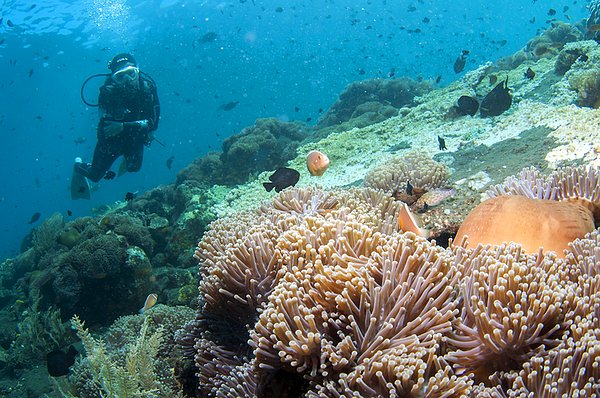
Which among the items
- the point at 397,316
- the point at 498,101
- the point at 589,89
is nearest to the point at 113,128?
the point at 498,101

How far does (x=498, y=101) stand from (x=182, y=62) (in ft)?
301

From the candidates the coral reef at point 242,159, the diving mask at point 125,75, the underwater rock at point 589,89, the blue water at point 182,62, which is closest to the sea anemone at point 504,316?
the underwater rock at point 589,89

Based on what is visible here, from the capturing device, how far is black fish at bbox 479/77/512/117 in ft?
23.2

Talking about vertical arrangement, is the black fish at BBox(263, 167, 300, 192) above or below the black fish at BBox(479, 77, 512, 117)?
above

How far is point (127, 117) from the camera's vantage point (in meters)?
11.7

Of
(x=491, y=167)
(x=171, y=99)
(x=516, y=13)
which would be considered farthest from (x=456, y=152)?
(x=516, y=13)

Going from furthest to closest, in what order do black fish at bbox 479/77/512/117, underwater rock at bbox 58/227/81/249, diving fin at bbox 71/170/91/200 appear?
diving fin at bbox 71/170/91/200
underwater rock at bbox 58/227/81/249
black fish at bbox 479/77/512/117

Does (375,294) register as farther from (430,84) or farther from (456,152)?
(430,84)

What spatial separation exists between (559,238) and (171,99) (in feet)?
386

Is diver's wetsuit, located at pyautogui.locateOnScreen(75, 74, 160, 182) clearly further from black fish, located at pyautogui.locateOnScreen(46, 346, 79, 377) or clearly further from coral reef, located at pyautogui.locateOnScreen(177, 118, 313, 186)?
black fish, located at pyautogui.locateOnScreen(46, 346, 79, 377)

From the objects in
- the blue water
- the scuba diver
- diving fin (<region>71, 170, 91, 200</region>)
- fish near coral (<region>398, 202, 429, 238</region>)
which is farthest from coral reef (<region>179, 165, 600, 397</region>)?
the blue water

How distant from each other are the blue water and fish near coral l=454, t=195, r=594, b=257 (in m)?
13.7

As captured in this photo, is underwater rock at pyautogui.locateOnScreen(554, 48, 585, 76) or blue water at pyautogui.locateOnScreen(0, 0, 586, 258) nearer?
underwater rock at pyautogui.locateOnScreen(554, 48, 585, 76)

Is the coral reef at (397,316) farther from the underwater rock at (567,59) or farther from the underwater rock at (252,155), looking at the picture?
the underwater rock at (252,155)
